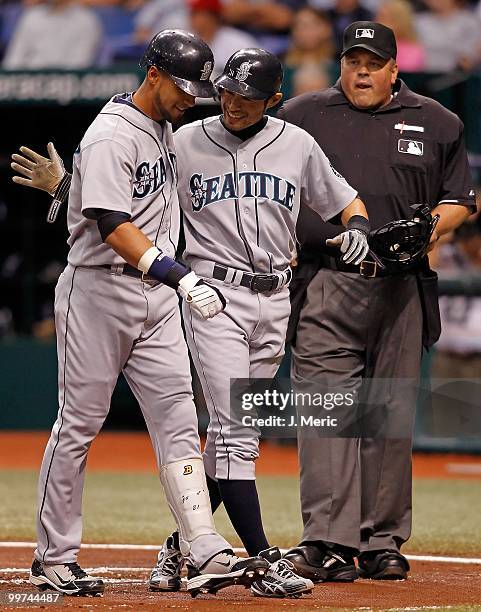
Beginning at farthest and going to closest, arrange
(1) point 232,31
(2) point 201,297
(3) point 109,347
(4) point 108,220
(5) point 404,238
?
(1) point 232,31 < (5) point 404,238 < (3) point 109,347 < (4) point 108,220 < (2) point 201,297

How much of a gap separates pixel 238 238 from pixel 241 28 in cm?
836

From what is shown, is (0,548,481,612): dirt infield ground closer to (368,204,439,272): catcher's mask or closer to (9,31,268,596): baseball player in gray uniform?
(9,31,268,596): baseball player in gray uniform

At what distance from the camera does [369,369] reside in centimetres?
545

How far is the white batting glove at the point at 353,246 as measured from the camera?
4793 mm

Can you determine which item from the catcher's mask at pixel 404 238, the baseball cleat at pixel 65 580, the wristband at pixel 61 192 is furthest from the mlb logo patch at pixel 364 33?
the baseball cleat at pixel 65 580

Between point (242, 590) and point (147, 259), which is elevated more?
point (147, 259)

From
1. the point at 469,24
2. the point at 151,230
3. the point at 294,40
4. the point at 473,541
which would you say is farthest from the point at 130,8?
the point at 151,230

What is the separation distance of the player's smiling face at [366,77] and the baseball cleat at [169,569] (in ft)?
6.49

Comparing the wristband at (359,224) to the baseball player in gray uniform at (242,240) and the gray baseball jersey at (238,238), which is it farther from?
the gray baseball jersey at (238,238)

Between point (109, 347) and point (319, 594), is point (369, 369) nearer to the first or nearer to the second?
point (319, 594)

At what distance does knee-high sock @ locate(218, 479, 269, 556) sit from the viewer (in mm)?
4664

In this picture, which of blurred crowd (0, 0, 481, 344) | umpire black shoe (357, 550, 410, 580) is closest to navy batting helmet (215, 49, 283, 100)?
umpire black shoe (357, 550, 410, 580)

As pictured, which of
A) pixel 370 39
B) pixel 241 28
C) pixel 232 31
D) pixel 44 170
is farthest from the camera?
pixel 241 28

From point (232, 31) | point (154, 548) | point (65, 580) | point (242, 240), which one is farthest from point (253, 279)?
point (232, 31)
